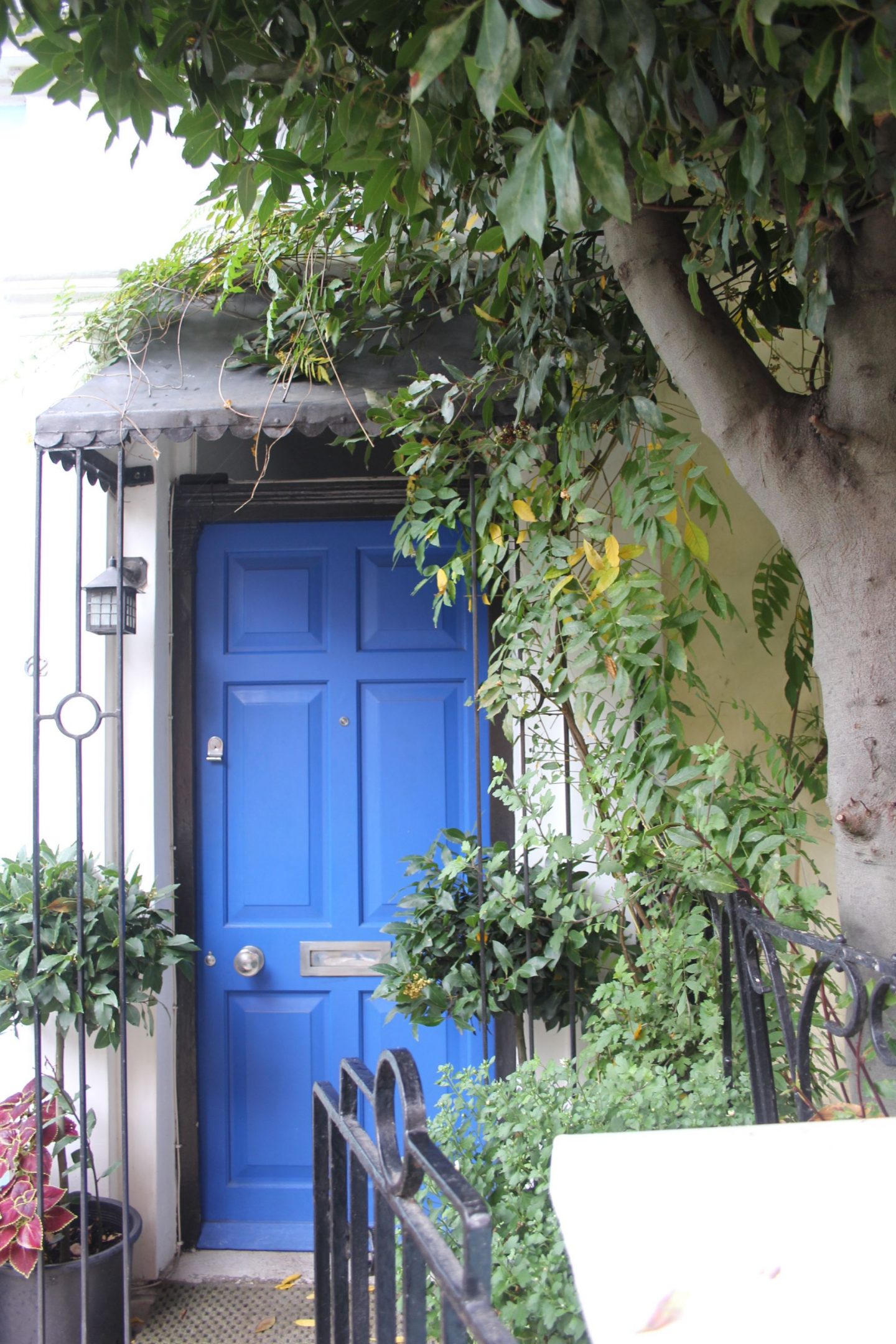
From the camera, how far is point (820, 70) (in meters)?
1.09

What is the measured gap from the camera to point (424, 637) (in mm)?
3121

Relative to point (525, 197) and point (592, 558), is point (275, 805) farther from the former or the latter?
point (525, 197)

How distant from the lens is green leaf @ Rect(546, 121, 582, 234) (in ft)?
3.37

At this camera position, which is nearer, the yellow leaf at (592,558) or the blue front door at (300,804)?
the yellow leaf at (592,558)

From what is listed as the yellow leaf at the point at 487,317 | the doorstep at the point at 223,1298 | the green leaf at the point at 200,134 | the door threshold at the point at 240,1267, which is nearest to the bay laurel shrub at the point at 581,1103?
the doorstep at the point at 223,1298

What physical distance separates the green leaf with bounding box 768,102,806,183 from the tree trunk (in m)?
0.38

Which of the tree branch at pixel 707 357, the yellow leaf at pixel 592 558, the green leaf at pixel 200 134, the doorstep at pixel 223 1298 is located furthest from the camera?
the doorstep at pixel 223 1298

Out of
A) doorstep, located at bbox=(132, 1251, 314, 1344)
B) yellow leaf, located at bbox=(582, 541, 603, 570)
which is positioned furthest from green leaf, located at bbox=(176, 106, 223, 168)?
doorstep, located at bbox=(132, 1251, 314, 1344)

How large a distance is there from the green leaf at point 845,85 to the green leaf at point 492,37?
374 millimetres

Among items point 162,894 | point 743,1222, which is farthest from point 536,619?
point 743,1222

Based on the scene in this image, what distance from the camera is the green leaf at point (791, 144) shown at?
4.07 ft

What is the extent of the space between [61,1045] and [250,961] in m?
0.62

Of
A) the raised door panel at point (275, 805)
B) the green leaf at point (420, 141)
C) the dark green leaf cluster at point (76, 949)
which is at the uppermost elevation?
the green leaf at point (420, 141)

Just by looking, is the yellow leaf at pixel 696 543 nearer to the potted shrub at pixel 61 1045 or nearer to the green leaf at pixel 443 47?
the green leaf at pixel 443 47
